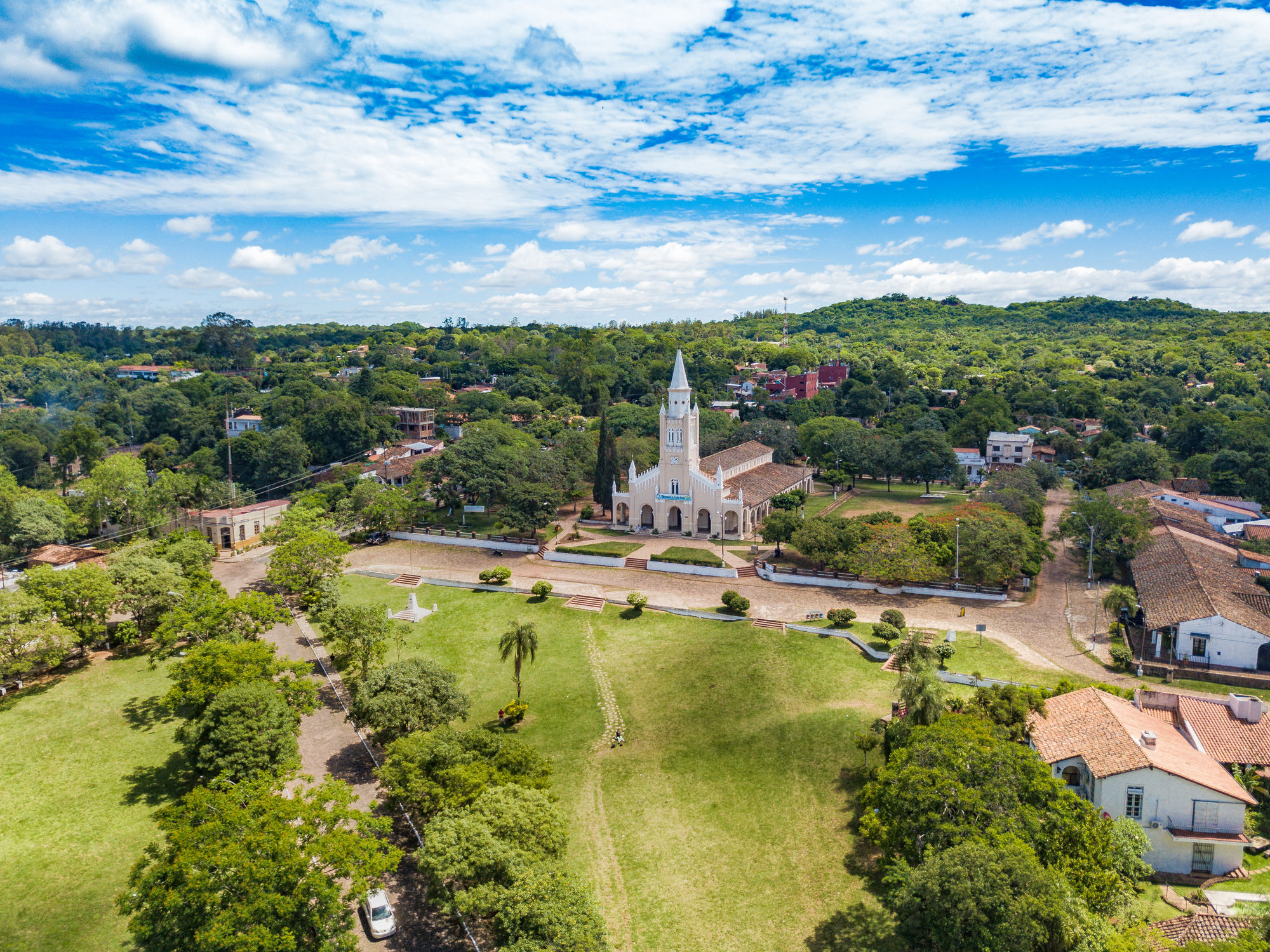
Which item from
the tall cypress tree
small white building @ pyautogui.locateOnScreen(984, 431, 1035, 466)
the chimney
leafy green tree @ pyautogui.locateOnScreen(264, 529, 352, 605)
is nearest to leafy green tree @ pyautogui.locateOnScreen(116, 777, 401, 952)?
leafy green tree @ pyautogui.locateOnScreen(264, 529, 352, 605)

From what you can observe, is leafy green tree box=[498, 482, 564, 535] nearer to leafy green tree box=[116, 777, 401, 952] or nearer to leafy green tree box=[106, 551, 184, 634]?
leafy green tree box=[106, 551, 184, 634]

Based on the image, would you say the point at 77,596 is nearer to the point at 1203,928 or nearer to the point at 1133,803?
the point at 1133,803

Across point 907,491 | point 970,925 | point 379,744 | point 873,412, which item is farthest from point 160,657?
point 873,412

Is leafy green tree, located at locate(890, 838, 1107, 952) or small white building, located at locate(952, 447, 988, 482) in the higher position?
small white building, located at locate(952, 447, 988, 482)

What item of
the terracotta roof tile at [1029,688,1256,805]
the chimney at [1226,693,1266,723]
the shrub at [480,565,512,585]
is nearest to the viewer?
the terracotta roof tile at [1029,688,1256,805]

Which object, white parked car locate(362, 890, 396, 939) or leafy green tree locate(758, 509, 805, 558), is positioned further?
leafy green tree locate(758, 509, 805, 558)

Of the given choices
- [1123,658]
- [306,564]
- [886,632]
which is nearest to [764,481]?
[886,632]

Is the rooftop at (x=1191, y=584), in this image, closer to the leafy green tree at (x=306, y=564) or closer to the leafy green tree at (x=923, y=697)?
the leafy green tree at (x=923, y=697)
